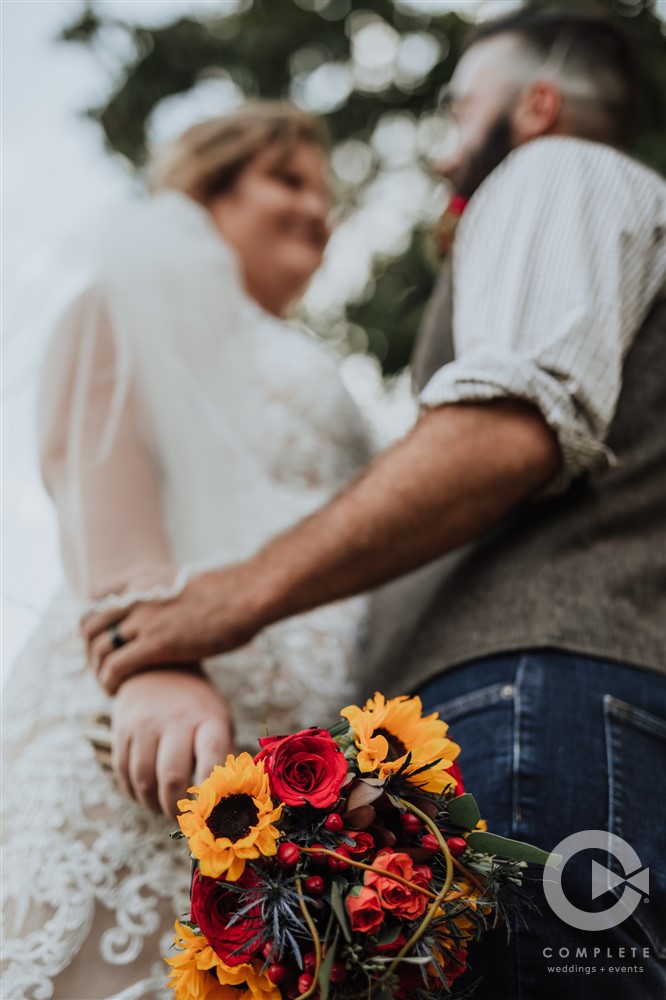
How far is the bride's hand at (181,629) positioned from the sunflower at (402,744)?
36 cm

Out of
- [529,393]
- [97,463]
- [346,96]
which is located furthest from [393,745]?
[346,96]

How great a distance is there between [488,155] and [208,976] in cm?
174

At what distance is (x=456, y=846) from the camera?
796mm

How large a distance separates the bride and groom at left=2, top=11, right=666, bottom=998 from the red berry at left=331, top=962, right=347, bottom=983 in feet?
1.10

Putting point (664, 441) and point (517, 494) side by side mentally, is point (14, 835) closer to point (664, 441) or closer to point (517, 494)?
point (517, 494)

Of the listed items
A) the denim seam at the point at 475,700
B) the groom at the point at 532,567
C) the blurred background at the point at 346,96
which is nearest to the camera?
the groom at the point at 532,567

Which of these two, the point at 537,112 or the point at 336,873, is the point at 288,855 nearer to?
the point at 336,873

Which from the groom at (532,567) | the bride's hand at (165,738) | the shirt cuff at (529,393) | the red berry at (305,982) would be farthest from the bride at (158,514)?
the shirt cuff at (529,393)

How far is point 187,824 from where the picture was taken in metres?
0.78

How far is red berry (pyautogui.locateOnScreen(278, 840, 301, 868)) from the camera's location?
0.75 m

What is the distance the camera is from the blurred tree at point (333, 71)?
3.95 m

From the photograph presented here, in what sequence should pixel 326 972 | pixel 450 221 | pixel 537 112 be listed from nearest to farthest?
pixel 326 972
pixel 537 112
pixel 450 221

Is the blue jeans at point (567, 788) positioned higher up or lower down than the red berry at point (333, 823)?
lower down

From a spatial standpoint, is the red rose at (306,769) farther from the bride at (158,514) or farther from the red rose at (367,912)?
the bride at (158,514)
